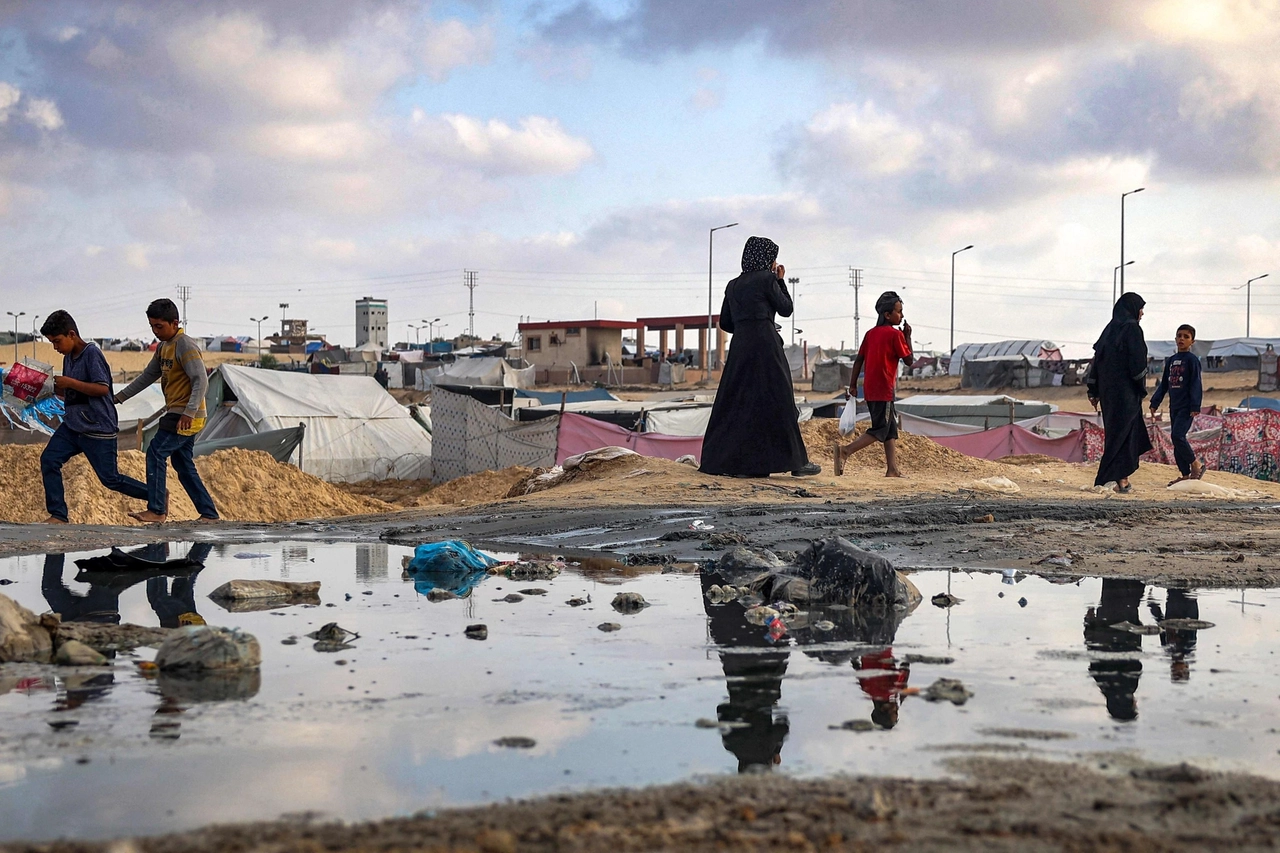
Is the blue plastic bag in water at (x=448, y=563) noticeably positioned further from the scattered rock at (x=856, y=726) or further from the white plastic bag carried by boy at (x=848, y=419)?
the white plastic bag carried by boy at (x=848, y=419)

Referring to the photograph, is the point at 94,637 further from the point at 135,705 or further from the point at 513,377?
the point at 513,377

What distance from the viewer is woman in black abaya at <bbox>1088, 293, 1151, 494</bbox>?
11.2m

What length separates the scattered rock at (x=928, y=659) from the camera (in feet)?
13.1

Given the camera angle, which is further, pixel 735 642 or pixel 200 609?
pixel 200 609

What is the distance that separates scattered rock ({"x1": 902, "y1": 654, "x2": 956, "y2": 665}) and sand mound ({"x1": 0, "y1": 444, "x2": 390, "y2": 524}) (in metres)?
11.3

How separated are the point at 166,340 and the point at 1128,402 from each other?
321 inches

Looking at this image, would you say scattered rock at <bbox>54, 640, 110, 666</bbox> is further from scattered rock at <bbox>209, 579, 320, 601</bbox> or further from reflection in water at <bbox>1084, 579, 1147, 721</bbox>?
reflection in water at <bbox>1084, 579, 1147, 721</bbox>

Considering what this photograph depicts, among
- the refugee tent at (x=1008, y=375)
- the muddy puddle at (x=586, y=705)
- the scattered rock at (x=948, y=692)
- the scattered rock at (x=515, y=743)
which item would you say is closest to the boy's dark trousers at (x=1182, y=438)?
the muddy puddle at (x=586, y=705)

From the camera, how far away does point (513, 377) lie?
184ft

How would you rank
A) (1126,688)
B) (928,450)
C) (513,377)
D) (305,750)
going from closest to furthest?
(305,750), (1126,688), (928,450), (513,377)

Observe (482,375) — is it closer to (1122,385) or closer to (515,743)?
(1122,385)

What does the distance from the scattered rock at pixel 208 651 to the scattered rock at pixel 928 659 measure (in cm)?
207

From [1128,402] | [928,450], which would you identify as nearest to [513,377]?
[928,450]

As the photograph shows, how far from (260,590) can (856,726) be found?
331 centimetres
